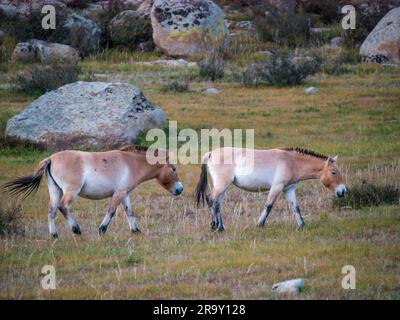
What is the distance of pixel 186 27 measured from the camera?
32.2m

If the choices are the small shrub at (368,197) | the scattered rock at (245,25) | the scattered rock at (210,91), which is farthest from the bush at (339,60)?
the small shrub at (368,197)

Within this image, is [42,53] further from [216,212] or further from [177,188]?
[216,212]

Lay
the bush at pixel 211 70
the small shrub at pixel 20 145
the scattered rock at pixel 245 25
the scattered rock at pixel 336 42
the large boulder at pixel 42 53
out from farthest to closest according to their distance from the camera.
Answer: the scattered rock at pixel 245 25
the scattered rock at pixel 336 42
the large boulder at pixel 42 53
the bush at pixel 211 70
the small shrub at pixel 20 145

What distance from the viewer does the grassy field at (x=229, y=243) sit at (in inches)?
361

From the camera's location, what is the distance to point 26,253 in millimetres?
10898

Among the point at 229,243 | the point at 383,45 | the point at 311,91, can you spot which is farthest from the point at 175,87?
the point at 229,243

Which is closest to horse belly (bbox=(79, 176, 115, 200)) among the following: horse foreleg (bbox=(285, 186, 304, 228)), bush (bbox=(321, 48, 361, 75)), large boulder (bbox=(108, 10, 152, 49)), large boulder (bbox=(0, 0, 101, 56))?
horse foreleg (bbox=(285, 186, 304, 228))

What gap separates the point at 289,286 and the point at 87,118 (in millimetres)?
11678

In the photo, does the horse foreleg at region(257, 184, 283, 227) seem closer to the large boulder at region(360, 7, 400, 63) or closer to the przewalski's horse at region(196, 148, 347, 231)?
the przewalski's horse at region(196, 148, 347, 231)

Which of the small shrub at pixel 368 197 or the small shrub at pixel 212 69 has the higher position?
the small shrub at pixel 368 197

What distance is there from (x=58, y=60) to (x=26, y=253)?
19564 millimetres

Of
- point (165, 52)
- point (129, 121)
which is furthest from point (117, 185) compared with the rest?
point (165, 52)

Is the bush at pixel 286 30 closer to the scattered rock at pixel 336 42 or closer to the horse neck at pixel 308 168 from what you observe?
the scattered rock at pixel 336 42

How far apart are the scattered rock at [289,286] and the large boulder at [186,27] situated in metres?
23.7
